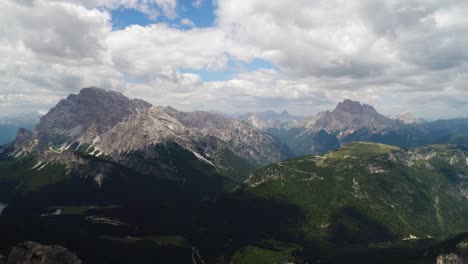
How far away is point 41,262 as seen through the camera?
651 feet
